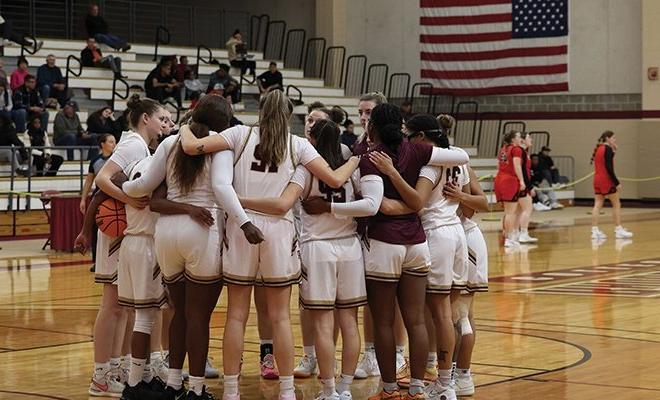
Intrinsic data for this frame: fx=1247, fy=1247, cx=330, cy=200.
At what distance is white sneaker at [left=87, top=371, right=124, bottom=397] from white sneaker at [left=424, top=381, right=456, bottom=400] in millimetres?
1916

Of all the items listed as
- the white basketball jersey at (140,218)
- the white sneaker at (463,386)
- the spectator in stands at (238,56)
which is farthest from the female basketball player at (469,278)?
the spectator in stands at (238,56)

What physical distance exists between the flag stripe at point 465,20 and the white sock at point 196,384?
24.4 m

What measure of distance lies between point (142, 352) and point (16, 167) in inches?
552

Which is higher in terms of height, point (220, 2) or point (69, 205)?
point (220, 2)

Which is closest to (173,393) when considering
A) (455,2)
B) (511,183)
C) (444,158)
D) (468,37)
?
(444,158)

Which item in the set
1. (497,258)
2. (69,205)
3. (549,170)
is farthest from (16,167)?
(549,170)

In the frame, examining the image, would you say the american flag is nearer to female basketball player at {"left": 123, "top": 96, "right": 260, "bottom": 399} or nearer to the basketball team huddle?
the basketball team huddle

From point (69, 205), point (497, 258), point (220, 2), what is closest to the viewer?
point (497, 258)

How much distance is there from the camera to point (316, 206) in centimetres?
733

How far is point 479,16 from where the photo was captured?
101ft

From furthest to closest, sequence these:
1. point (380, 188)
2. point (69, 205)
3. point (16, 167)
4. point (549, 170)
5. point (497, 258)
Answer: point (549, 170) → point (16, 167) → point (69, 205) → point (497, 258) → point (380, 188)

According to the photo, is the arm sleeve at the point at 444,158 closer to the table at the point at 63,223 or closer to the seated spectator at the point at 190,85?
the table at the point at 63,223

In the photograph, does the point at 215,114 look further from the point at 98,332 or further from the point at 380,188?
the point at 98,332

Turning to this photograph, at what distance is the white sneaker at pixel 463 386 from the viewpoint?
7.70 m
